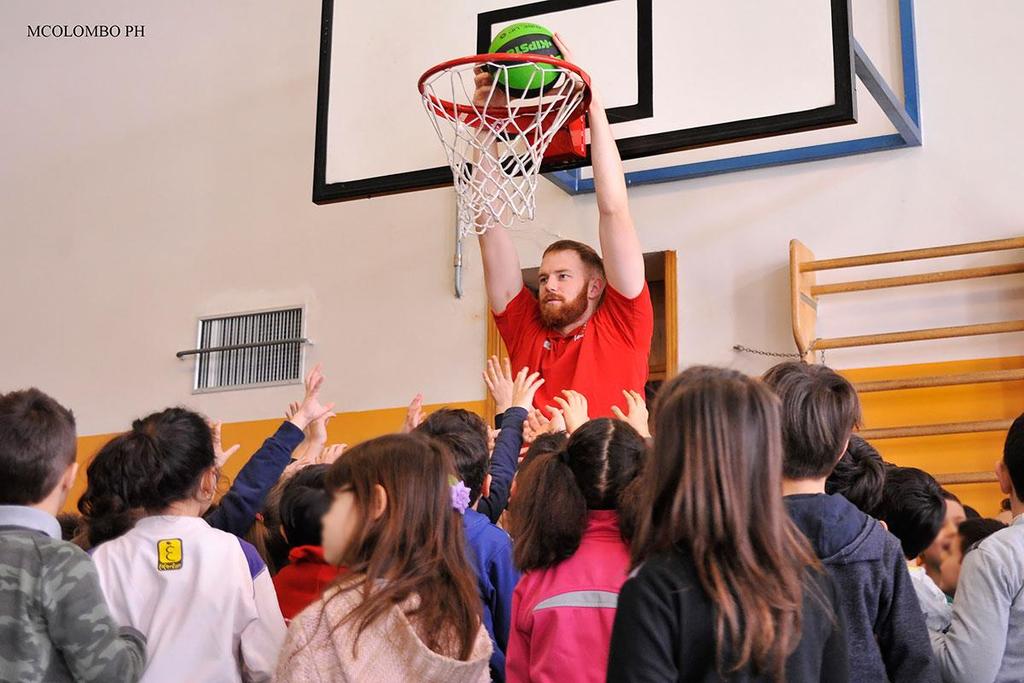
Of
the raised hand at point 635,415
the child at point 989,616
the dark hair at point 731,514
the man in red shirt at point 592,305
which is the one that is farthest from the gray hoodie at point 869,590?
the man in red shirt at point 592,305

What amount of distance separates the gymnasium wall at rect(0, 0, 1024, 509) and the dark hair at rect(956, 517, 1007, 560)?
216 centimetres

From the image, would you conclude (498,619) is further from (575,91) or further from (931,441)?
(931,441)

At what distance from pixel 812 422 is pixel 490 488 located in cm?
110

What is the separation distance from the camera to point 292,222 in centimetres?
623

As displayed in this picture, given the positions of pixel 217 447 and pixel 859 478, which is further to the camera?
pixel 217 447

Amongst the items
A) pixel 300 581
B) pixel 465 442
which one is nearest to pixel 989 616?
pixel 465 442

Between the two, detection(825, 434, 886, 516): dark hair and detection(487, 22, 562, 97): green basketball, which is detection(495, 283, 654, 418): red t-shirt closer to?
detection(487, 22, 562, 97): green basketball

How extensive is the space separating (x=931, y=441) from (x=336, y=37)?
2908 mm

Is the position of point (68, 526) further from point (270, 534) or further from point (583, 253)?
point (583, 253)

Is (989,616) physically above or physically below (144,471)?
below

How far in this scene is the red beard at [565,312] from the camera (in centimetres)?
397

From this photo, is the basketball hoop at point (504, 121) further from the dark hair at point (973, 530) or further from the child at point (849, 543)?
the child at point (849, 543)

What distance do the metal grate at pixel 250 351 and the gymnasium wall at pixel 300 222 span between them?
7cm

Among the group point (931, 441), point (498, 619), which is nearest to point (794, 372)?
point (498, 619)
